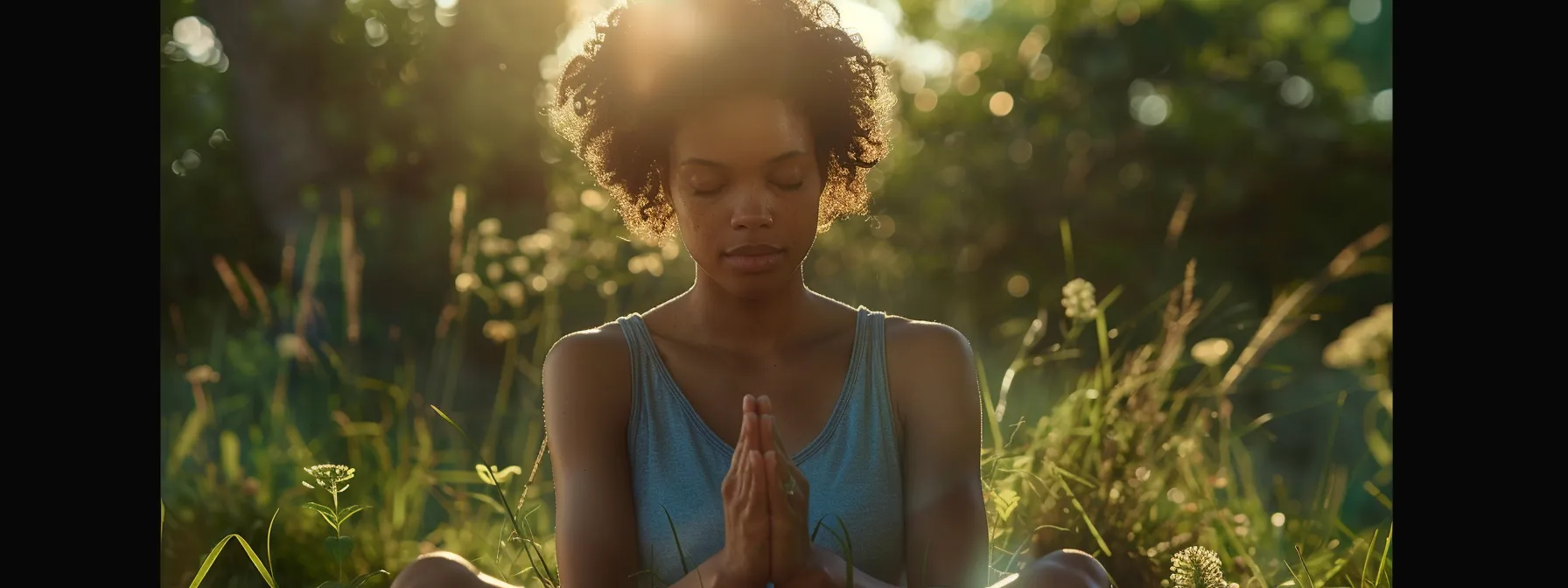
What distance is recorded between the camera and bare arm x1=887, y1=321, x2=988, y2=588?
2.51 m

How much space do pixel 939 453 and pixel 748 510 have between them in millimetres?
559

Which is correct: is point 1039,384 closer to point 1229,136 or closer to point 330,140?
point 1229,136

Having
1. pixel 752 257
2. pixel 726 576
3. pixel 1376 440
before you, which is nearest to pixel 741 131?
pixel 752 257

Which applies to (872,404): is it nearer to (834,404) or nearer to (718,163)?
(834,404)

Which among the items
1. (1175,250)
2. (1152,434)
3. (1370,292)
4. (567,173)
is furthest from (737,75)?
(1370,292)

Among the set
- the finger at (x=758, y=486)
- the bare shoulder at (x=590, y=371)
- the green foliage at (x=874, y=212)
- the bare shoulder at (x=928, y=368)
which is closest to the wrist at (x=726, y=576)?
the finger at (x=758, y=486)

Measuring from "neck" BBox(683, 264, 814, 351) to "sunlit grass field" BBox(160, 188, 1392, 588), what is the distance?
0.51 meters

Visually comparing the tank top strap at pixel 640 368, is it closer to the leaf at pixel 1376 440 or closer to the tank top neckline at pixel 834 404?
the tank top neckline at pixel 834 404

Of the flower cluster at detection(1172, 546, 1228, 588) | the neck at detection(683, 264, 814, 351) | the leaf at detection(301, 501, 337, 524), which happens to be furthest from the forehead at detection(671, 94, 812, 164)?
the flower cluster at detection(1172, 546, 1228, 588)

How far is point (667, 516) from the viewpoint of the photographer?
2551mm

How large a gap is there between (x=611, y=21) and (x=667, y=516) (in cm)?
106

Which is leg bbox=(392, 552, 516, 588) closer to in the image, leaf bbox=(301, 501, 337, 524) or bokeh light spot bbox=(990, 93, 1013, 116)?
leaf bbox=(301, 501, 337, 524)

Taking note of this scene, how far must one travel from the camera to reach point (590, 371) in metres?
2.62

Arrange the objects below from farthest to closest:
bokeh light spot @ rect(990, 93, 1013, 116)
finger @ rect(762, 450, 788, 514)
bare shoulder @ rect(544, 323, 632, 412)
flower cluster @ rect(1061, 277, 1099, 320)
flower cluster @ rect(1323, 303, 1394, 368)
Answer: bokeh light spot @ rect(990, 93, 1013, 116) → flower cluster @ rect(1323, 303, 1394, 368) → flower cluster @ rect(1061, 277, 1099, 320) → bare shoulder @ rect(544, 323, 632, 412) → finger @ rect(762, 450, 788, 514)
